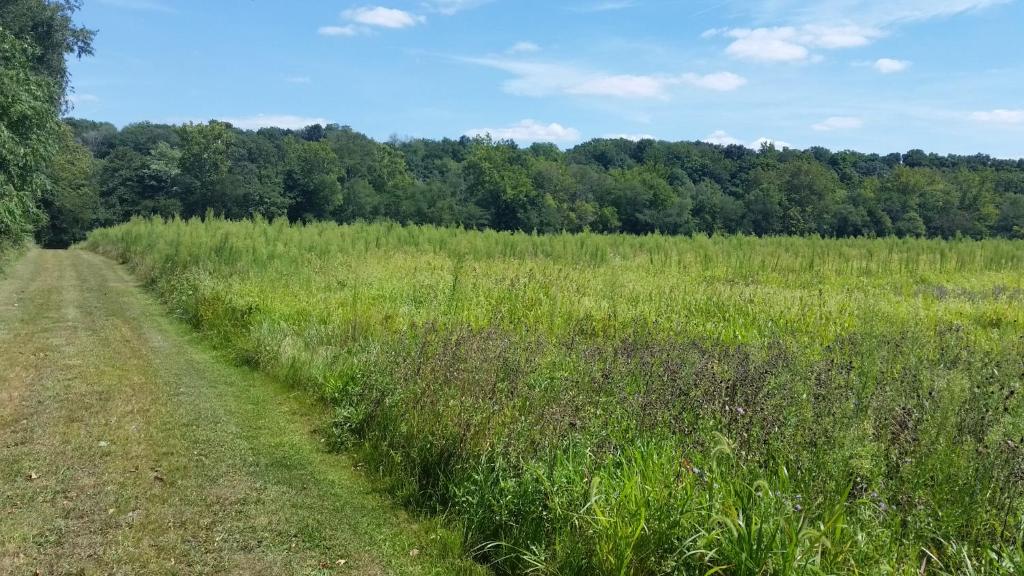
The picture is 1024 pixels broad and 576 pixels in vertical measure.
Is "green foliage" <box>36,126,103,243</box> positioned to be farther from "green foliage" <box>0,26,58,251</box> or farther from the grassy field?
the grassy field

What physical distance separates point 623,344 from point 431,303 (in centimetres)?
405

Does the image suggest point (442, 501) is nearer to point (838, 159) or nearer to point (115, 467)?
point (115, 467)

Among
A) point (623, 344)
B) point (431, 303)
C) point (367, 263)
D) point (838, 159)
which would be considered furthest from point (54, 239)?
point (838, 159)

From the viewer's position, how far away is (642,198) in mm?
69688

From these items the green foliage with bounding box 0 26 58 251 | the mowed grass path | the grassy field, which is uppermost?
the green foliage with bounding box 0 26 58 251

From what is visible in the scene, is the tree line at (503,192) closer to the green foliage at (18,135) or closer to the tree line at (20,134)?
the tree line at (20,134)

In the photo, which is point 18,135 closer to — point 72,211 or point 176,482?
point 176,482

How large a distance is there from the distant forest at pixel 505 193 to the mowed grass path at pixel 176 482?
4817cm

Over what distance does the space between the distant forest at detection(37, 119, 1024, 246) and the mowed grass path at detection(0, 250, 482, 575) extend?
4817 cm

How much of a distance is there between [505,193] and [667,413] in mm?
63138

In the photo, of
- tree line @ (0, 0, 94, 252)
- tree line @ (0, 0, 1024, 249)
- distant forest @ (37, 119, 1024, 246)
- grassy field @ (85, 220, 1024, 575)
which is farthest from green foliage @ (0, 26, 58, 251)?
distant forest @ (37, 119, 1024, 246)

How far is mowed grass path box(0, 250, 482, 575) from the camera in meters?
3.89

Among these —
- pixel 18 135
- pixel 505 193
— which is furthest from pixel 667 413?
pixel 505 193

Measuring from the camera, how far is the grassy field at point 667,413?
3266 millimetres
